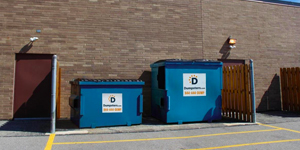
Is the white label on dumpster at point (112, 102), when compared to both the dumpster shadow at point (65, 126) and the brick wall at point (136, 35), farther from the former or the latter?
the brick wall at point (136, 35)

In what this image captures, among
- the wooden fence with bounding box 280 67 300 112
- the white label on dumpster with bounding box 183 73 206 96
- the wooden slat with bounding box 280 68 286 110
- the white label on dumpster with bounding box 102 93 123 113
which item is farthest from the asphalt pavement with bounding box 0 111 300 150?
the wooden slat with bounding box 280 68 286 110

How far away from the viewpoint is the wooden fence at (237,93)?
8367 millimetres

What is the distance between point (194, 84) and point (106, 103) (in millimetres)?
2995

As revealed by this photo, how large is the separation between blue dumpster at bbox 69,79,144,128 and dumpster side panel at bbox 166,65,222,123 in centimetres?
108

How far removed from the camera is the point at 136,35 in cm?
1000

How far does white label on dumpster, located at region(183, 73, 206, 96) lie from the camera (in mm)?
8078

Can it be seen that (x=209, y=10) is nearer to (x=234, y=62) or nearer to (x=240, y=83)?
(x=234, y=62)

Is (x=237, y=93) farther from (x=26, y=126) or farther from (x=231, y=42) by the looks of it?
(x=26, y=126)

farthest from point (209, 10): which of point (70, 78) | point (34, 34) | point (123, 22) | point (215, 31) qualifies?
point (34, 34)

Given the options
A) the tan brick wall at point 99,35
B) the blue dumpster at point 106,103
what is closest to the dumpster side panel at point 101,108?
the blue dumpster at point 106,103

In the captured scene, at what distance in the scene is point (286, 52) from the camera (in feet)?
39.8

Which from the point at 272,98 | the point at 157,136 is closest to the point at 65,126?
the point at 157,136

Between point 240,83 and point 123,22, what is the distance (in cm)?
514

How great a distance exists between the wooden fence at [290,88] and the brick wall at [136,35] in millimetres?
419
